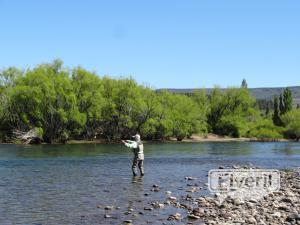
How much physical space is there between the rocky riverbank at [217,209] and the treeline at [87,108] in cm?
6473

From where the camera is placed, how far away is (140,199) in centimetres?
2231

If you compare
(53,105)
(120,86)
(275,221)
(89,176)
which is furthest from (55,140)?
(275,221)

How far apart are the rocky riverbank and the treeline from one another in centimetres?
6473

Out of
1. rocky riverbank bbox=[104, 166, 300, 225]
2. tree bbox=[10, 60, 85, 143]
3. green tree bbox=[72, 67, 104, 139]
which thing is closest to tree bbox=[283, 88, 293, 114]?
green tree bbox=[72, 67, 104, 139]

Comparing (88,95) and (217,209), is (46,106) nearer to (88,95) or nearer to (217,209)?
(88,95)

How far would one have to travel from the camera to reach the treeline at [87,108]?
8644 cm

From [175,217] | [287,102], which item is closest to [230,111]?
[287,102]

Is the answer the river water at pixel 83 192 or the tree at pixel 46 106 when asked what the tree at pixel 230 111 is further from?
the river water at pixel 83 192

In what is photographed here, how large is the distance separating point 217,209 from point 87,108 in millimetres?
74215

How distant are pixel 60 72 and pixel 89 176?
6222cm

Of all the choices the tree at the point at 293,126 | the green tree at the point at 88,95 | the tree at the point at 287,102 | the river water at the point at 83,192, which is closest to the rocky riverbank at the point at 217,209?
the river water at the point at 83,192

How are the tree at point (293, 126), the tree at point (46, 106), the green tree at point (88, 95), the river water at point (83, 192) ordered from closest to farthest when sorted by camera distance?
1. the river water at point (83, 192)
2. the tree at point (46, 106)
3. the green tree at point (88, 95)
4. the tree at point (293, 126)

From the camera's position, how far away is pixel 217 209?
19.4 metres

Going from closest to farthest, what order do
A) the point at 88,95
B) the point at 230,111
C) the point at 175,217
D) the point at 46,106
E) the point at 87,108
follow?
the point at 175,217
the point at 46,106
the point at 88,95
the point at 87,108
the point at 230,111
